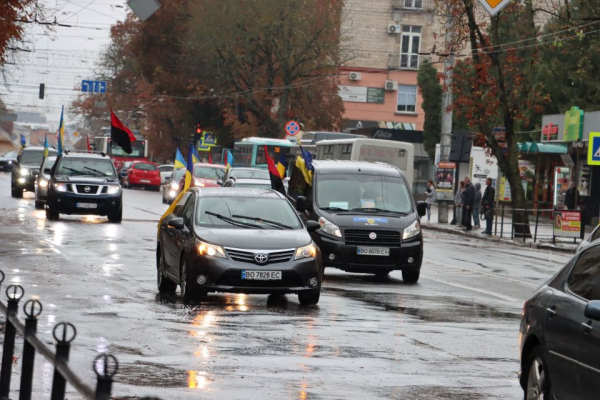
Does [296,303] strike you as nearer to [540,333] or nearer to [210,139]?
[540,333]

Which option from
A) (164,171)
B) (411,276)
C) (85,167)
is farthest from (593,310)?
(164,171)

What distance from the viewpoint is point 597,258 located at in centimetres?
775

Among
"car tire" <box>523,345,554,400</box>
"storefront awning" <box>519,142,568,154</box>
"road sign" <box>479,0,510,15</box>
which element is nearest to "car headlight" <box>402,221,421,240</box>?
"car tire" <box>523,345,554,400</box>

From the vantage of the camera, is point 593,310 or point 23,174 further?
point 23,174

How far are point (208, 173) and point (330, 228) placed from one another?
2741cm

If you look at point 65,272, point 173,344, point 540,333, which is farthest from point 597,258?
point 65,272

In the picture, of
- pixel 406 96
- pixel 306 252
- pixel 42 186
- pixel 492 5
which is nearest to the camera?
pixel 306 252

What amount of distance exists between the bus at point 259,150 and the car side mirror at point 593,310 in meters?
52.2

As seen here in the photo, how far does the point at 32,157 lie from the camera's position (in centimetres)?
4984

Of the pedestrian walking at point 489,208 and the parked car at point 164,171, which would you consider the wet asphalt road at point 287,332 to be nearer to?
the pedestrian walking at point 489,208

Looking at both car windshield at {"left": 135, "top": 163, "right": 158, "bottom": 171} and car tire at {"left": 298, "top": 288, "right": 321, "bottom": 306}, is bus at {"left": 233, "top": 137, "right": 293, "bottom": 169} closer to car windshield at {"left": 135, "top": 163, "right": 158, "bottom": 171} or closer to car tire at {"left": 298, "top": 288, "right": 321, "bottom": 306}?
car windshield at {"left": 135, "top": 163, "right": 158, "bottom": 171}

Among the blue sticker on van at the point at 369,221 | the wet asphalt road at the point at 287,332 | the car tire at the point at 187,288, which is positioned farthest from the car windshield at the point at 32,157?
the car tire at the point at 187,288

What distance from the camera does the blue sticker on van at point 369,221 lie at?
2000 centimetres

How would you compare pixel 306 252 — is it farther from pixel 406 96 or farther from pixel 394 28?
pixel 406 96
